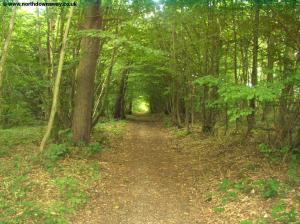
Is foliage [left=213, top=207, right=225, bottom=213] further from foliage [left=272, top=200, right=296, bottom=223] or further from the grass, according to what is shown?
the grass

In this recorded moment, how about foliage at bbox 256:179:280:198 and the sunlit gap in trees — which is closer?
foliage at bbox 256:179:280:198

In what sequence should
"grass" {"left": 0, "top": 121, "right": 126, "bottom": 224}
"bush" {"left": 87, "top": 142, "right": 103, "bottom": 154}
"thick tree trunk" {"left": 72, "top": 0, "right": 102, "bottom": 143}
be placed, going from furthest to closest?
"thick tree trunk" {"left": 72, "top": 0, "right": 102, "bottom": 143}
"bush" {"left": 87, "top": 142, "right": 103, "bottom": 154}
"grass" {"left": 0, "top": 121, "right": 126, "bottom": 224}

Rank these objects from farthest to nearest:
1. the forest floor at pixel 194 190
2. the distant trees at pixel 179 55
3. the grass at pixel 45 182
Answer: the distant trees at pixel 179 55
the forest floor at pixel 194 190
the grass at pixel 45 182

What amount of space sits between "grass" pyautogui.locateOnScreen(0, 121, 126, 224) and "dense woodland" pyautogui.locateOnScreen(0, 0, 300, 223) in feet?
2.74

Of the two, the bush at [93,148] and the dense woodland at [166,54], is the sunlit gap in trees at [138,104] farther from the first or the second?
the bush at [93,148]

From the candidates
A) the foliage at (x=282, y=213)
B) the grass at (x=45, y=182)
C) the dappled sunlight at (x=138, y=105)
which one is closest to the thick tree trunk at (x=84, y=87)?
the grass at (x=45, y=182)

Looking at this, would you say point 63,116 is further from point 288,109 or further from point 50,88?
point 288,109

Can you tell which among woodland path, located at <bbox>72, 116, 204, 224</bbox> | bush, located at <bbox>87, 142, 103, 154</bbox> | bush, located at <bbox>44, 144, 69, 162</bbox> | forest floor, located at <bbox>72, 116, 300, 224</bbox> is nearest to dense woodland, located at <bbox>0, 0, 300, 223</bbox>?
bush, located at <bbox>44, 144, 69, 162</bbox>

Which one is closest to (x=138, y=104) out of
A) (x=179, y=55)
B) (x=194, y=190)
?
(x=179, y=55)

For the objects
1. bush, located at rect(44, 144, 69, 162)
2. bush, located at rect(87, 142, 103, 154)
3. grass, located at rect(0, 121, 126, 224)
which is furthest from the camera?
bush, located at rect(87, 142, 103, 154)

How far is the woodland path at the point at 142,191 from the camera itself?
716cm

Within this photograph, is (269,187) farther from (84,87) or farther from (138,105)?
(138,105)

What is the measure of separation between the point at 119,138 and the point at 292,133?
9.34 meters

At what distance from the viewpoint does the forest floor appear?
22.9 ft
